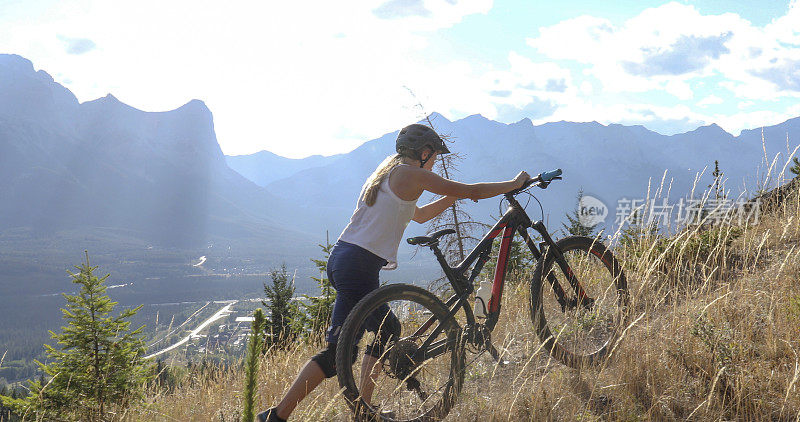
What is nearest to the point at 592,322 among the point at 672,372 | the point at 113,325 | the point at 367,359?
the point at 672,372

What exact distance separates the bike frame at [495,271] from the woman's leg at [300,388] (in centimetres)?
74

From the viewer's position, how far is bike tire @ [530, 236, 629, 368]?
4117 mm

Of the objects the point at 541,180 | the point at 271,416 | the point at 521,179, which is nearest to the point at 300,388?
the point at 271,416

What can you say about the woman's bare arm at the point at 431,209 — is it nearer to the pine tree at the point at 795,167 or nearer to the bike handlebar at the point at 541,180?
the bike handlebar at the point at 541,180

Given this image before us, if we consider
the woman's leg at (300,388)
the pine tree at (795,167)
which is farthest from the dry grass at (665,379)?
the pine tree at (795,167)

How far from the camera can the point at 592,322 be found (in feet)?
14.1

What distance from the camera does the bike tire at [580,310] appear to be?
4.12 m

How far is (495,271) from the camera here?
405cm

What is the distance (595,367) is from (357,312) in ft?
7.31

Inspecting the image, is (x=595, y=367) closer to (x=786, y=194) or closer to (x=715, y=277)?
(x=715, y=277)

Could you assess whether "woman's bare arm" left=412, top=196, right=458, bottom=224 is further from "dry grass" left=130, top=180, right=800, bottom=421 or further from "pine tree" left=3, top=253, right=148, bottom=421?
"pine tree" left=3, top=253, right=148, bottom=421

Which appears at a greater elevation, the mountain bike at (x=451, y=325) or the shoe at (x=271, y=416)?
the mountain bike at (x=451, y=325)

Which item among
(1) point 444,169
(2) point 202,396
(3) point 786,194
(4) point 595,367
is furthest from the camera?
(1) point 444,169
